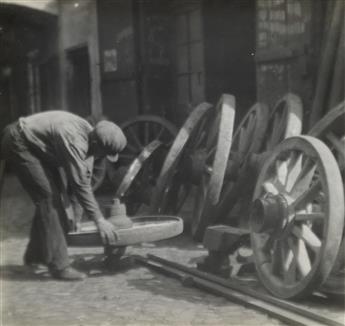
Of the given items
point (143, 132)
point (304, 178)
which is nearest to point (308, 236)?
point (304, 178)

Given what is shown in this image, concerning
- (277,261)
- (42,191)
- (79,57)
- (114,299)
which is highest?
(79,57)

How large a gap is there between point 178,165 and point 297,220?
2415mm

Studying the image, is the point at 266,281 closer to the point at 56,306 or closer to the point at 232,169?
the point at 56,306

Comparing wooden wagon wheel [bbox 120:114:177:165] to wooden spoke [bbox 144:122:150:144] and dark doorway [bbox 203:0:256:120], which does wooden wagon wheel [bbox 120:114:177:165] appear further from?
dark doorway [bbox 203:0:256:120]

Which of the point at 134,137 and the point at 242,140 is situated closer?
the point at 242,140

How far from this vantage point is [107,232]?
420cm

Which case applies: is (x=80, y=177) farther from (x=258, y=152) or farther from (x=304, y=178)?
(x=258, y=152)

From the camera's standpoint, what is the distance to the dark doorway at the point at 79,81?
10.8 meters

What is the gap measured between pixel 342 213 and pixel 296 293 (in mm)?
536

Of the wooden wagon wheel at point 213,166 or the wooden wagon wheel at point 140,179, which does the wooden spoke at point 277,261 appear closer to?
the wooden wagon wheel at point 213,166

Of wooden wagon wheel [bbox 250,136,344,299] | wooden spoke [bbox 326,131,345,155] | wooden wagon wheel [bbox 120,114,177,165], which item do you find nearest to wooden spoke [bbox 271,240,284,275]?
wooden wagon wheel [bbox 250,136,344,299]

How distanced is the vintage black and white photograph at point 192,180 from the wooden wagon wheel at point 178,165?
0.02 metres

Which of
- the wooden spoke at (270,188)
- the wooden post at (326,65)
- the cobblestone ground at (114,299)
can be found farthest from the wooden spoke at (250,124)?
the wooden spoke at (270,188)

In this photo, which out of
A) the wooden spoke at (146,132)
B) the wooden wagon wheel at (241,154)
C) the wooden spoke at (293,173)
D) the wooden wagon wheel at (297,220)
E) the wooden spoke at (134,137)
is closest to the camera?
the wooden wagon wheel at (297,220)
